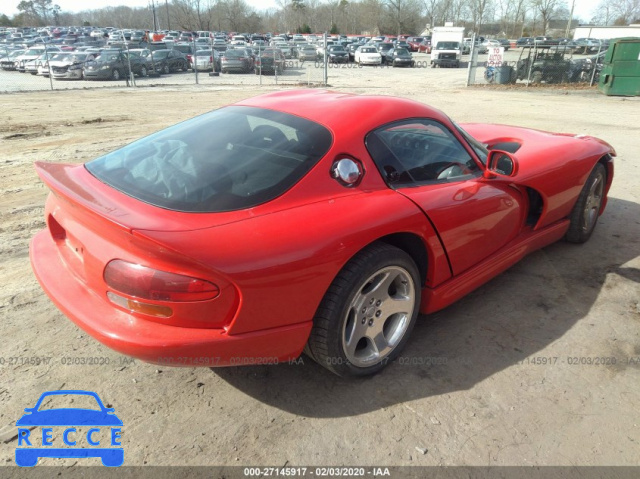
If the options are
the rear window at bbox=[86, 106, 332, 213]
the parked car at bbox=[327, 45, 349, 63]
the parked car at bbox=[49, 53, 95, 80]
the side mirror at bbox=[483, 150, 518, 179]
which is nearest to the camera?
the rear window at bbox=[86, 106, 332, 213]

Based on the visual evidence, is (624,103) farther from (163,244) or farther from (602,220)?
(163,244)

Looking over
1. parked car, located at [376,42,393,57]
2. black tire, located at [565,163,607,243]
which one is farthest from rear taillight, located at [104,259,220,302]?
parked car, located at [376,42,393,57]

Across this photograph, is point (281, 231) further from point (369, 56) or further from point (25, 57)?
point (369, 56)

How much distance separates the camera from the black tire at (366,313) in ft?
7.13

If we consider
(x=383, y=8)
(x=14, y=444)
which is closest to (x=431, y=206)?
(x=14, y=444)

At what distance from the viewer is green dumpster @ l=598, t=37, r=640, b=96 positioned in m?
16.0

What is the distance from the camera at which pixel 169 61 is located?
27953mm

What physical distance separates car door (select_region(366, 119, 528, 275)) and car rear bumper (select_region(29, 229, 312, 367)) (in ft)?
3.32

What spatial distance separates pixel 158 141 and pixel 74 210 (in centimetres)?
75

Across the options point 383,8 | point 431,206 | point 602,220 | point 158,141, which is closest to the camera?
point 431,206

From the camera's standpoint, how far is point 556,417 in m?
2.27

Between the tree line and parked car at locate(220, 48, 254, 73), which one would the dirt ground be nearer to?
parked car at locate(220, 48, 254, 73)

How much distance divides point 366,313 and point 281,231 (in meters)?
0.70

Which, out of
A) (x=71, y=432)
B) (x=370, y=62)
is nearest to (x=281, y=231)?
(x=71, y=432)
